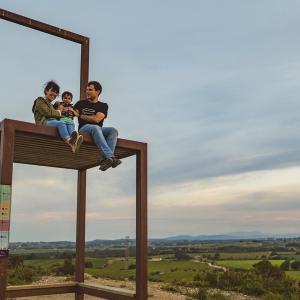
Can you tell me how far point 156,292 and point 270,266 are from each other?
11.6 meters

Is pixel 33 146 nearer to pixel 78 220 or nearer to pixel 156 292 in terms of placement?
pixel 78 220

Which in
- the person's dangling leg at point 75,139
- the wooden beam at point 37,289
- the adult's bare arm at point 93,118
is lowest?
the wooden beam at point 37,289

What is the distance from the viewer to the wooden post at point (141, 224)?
16.3 ft

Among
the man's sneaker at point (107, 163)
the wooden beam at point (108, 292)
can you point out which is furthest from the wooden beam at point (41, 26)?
the wooden beam at point (108, 292)

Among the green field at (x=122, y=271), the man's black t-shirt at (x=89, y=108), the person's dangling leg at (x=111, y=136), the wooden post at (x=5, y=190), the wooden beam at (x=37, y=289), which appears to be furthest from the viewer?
the green field at (x=122, y=271)

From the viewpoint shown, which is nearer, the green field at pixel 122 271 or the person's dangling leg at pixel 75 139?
the person's dangling leg at pixel 75 139

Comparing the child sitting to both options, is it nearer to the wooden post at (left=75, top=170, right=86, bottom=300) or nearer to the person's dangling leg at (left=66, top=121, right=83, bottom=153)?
the person's dangling leg at (left=66, top=121, right=83, bottom=153)

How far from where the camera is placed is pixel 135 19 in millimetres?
8953

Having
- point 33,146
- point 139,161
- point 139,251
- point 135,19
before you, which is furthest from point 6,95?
point 135,19

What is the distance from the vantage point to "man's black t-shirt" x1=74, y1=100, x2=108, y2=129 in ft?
16.8

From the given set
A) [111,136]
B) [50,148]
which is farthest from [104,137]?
[50,148]

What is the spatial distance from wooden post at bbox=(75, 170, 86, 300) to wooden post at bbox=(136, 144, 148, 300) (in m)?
1.59

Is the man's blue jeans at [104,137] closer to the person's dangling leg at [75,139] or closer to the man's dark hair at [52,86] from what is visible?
the person's dangling leg at [75,139]

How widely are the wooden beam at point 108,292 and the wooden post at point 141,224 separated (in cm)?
16
